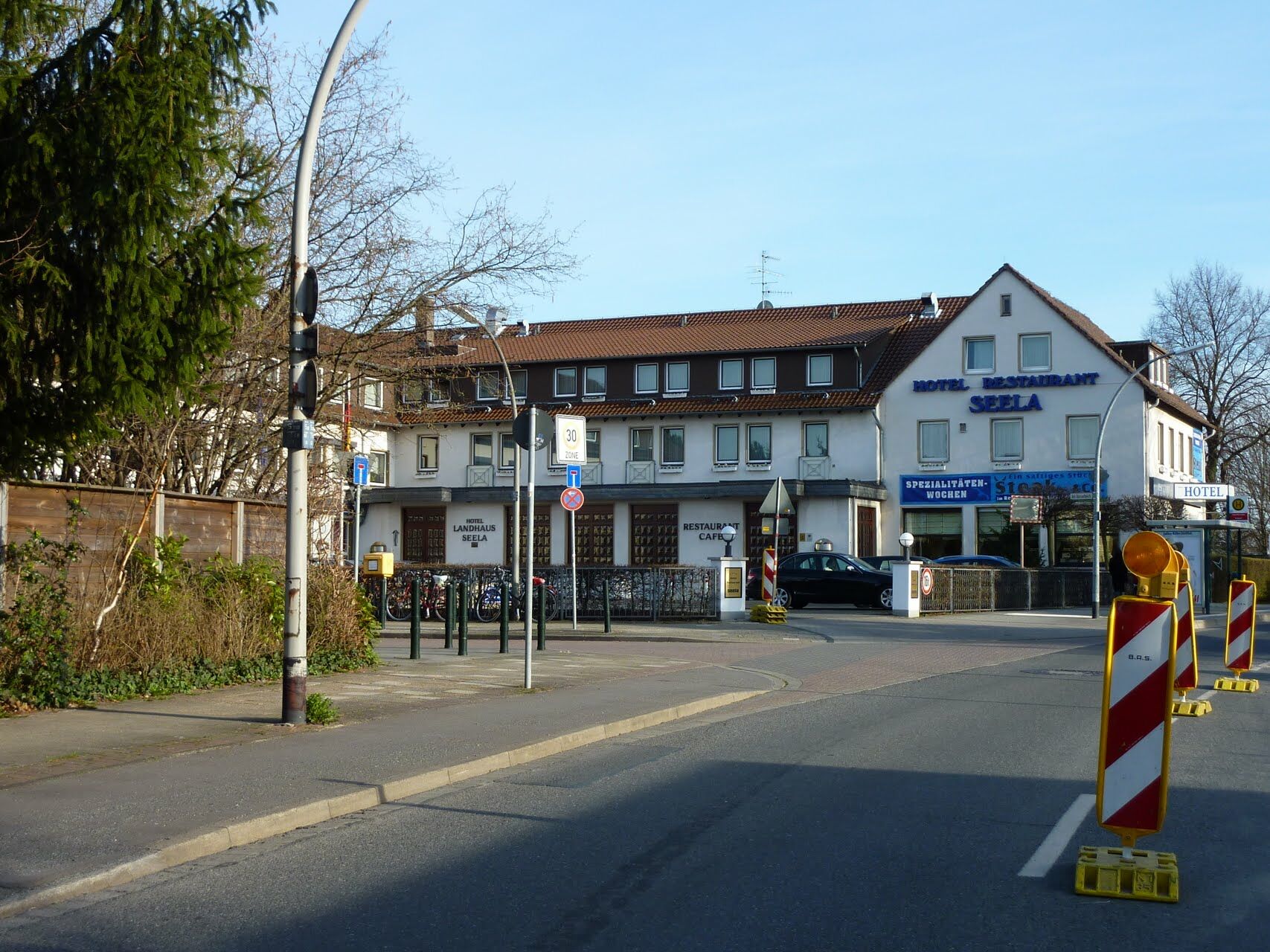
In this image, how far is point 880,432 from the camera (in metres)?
53.9

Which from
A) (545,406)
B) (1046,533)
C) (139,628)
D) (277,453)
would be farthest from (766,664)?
(545,406)

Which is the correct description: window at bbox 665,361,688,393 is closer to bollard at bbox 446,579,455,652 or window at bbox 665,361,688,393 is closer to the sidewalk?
bollard at bbox 446,579,455,652

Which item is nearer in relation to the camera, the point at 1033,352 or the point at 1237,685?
the point at 1237,685

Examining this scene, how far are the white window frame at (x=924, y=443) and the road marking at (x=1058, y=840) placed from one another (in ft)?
149

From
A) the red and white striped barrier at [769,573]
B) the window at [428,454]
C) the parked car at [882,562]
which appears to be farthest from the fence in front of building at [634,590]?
the window at [428,454]

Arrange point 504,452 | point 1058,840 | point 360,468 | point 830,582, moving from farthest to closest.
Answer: point 504,452, point 830,582, point 360,468, point 1058,840

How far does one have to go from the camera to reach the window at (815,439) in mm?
54219

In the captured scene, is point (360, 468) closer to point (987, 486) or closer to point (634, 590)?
point (634, 590)

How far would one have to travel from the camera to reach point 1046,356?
5212 cm

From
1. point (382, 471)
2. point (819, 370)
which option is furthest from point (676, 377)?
point (382, 471)

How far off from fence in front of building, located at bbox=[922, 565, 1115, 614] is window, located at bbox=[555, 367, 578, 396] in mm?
22223

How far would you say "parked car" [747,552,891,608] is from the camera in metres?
36.7

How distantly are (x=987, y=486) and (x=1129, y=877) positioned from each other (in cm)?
4745

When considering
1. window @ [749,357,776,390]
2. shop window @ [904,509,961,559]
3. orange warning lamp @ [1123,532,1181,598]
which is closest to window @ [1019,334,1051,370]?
shop window @ [904,509,961,559]
